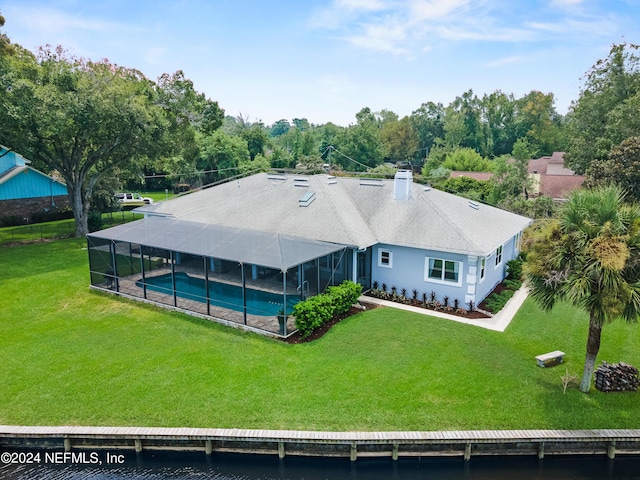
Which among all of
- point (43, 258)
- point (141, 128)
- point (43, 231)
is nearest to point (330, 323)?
point (43, 258)

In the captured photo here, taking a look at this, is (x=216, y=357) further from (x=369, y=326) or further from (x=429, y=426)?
(x=429, y=426)

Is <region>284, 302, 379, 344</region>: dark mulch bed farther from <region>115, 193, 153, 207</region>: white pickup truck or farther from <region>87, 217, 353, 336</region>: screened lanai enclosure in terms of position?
<region>115, 193, 153, 207</region>: white pickup truck

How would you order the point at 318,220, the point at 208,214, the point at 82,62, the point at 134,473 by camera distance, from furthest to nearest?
the point at 82,62, the point at 208,214, the point at 318,220, the point at 134,473

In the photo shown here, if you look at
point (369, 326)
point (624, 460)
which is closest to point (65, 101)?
point (369, 326)

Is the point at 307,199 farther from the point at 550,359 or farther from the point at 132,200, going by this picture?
the point at 132,200

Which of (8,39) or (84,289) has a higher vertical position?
(8,39)

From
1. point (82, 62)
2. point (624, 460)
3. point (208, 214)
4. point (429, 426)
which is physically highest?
point (82, 62)

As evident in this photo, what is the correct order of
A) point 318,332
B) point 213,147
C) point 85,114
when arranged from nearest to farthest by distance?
point 318,332 < point 85,114 < point 213,147
